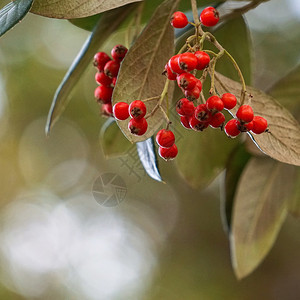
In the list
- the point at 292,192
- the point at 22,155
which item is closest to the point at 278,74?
the point at 22,155

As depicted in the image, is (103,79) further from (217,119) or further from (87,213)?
(87,213)

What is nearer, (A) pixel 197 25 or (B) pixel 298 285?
(A) pixel 197 25

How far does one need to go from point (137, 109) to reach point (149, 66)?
0.32 ft

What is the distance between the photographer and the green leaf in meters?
0.50

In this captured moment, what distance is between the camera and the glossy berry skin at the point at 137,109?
502 millimetres

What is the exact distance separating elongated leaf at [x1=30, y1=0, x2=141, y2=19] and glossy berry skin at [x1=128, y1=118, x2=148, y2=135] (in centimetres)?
12

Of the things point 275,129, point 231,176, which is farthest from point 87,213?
point 275,129

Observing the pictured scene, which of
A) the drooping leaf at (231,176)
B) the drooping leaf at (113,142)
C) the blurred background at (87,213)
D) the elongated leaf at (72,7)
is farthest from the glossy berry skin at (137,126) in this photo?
the blurred background at (87,213)

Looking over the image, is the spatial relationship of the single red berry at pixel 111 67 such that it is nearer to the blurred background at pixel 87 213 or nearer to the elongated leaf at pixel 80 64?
the elongated leaf at pixel 80 64

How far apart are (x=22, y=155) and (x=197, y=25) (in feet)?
10.5

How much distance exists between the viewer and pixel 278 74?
301 centimetres

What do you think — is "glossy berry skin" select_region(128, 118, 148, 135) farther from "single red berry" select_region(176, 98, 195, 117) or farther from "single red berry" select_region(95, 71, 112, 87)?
"single red berry" select_region(95, 71, 112, 87)

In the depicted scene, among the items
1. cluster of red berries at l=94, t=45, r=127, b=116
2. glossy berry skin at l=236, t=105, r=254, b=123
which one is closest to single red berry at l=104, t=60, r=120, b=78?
cluster of red berries at l=94, t=45, r=127, b=116

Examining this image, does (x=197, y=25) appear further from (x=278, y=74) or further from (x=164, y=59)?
(x=278, y=74)
